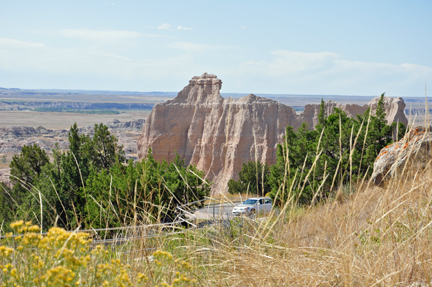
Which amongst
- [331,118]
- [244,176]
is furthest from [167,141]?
[331,118]

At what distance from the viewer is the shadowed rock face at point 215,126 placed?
4466cm

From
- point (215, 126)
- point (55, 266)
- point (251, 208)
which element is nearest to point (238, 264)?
point (55, 266)

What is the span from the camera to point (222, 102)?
47.7m

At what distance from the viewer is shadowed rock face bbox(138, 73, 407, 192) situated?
147ft

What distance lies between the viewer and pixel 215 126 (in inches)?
1871

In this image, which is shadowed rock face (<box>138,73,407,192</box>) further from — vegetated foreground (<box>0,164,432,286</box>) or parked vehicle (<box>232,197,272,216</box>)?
vegetated foreground (<box>0,164,432,286</box>)

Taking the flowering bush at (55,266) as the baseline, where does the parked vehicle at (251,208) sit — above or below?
below

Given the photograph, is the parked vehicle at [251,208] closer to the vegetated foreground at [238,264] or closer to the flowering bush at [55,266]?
the vegetated foreground at [238,264]

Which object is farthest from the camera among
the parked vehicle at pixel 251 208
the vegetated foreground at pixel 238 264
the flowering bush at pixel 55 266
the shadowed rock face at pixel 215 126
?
the shadowed rock face at pixel 215 126

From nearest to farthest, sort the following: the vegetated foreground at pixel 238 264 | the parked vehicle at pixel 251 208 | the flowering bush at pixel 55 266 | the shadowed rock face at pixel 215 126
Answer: the flowering bush at pixel 55 266 < the vegetated foreground at pixel 238 264 < the parked vehicle at pixel 251 208 < the shadowed rock face at pixel 215 126

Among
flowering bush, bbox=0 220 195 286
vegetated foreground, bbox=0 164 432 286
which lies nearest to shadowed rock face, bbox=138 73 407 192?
vegetated foreground, bbox=0 164 432 286

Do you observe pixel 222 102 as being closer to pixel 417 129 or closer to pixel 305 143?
pixel 305 143

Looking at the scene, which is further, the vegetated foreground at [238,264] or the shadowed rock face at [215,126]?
the shadowed rock face at [215,126]

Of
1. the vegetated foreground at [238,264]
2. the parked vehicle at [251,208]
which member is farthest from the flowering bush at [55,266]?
the parked vehicle at [251,208]
